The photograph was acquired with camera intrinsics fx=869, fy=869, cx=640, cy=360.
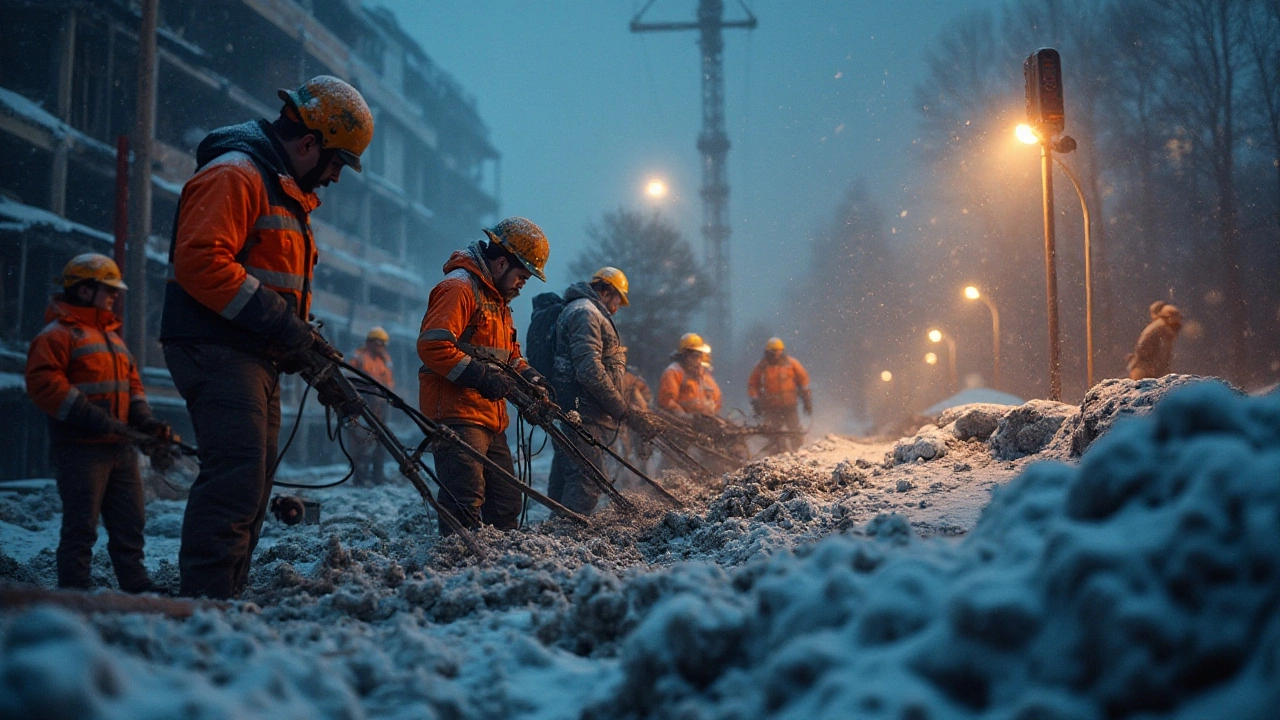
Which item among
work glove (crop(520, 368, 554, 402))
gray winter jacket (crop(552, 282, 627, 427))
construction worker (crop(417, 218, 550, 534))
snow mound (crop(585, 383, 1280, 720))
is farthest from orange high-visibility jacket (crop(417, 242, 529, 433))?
snow mound (crop(585, 383, 1280, 720))

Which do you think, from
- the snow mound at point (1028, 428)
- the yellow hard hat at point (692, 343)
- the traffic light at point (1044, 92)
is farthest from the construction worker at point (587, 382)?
the yellow hard hat at point (692, 343)

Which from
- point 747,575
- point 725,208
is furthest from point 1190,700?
point 725,208

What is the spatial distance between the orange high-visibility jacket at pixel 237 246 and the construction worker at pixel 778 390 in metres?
11.5

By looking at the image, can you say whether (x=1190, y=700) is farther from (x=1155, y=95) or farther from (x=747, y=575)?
(x=1155, y=95)

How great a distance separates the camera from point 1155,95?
94.7ft

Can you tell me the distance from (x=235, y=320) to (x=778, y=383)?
12172mm

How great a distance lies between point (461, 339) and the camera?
5496mm

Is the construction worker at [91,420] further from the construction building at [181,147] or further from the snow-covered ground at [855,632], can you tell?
the construction building at [181,147]

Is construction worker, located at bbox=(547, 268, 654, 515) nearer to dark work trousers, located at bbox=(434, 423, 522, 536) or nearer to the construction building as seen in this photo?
dark work trousers, located at bbox=(434, 423, 522, 536)

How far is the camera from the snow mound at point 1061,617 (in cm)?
149

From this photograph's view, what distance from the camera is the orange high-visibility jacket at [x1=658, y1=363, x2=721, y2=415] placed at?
41.8 ft

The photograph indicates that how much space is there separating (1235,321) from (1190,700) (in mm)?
27541

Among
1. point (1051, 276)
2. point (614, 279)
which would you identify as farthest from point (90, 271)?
point (1051, 276)

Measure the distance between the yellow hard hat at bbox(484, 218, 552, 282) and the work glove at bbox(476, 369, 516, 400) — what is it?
719 millimetres
